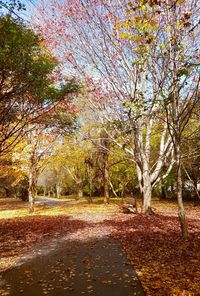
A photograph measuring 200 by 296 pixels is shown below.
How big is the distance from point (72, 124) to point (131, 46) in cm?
580

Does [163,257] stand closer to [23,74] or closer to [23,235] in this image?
[23,235]

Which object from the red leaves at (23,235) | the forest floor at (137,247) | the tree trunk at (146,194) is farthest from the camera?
the tree trunk at (146,194)

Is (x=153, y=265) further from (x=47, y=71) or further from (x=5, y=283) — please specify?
(x=47, y=71)

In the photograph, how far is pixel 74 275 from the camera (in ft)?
24.9

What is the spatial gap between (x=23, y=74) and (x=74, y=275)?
862 cm

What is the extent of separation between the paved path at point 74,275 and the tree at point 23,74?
7046 mm

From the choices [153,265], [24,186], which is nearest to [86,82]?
[153,265]

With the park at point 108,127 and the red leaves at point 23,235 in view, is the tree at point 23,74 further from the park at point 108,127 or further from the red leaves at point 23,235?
the red leaves at point 23,235

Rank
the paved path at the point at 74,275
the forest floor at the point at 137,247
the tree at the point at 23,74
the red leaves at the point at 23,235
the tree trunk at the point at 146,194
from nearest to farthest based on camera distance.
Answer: the paved path at the point at 74,275 → the forest floor at the point at 137,247 → the red leaves at the point at 23,235 → the tree at the point at 23,74 → the tree trunk at the point at 146,194

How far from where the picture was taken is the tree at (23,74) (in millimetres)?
11614

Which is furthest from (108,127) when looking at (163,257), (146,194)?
(163,257)

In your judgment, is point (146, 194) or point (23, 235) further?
point (146, 194)

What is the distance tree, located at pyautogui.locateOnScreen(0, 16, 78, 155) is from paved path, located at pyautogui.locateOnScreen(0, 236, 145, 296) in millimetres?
7046

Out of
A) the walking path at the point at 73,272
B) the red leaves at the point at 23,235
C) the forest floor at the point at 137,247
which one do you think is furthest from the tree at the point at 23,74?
the walking path at the point at 73,272
